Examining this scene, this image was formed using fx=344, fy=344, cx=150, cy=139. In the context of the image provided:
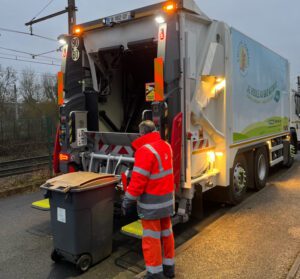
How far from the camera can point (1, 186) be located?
300 inches

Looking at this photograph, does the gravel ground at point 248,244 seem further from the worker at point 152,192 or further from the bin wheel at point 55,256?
the bin wheel at point 55,256

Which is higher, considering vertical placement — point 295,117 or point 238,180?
point 295,117

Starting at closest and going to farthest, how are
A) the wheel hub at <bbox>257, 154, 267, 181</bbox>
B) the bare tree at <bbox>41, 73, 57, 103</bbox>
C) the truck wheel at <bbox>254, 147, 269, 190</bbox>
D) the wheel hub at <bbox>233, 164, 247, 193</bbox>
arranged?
the wheel hub at <bbox>233, 164, 247, 193</bbox>, the truck wheel at <bbox>254, 147, 269, 190</bbox>, the wheel hub at <bbox>257, 154, 267, 181</bbox>, the bare tree at <bbox>41, 73, 57, 103</bbox>

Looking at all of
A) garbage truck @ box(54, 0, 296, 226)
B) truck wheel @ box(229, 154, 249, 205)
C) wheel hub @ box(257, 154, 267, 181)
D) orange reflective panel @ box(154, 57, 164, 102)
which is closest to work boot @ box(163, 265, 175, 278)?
garbage truck @ box(54, 0, 296, 226)

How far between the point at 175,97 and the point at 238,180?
230cm

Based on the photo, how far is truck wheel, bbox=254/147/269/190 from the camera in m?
6.67

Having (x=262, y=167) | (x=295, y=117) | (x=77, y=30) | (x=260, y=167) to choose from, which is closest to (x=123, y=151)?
(x=77, y=30)

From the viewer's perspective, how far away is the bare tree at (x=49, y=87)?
26.5 metres

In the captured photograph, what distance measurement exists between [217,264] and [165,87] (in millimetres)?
2102

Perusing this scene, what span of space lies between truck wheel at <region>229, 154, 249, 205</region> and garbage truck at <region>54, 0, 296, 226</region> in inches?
0.7

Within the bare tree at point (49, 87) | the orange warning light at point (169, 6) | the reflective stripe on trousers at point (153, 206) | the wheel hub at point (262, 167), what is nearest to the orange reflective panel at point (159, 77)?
the orange warning light at point (169, 6)

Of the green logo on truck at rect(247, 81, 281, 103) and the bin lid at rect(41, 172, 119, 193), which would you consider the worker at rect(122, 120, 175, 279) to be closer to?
the bin lid at rect(41, 172, 119, 193)

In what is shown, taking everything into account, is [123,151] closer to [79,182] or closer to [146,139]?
[79,182]

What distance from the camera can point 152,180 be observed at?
3240 mm
